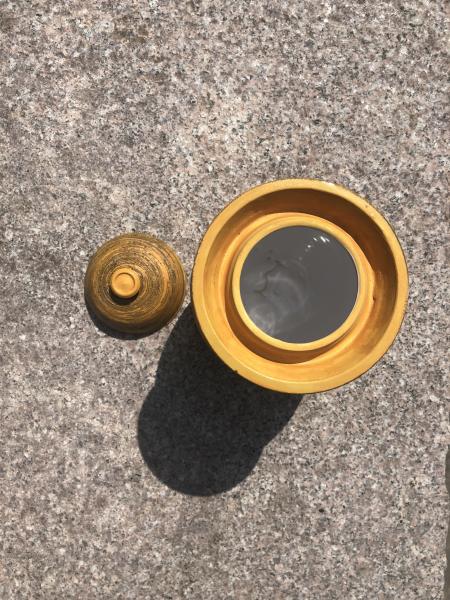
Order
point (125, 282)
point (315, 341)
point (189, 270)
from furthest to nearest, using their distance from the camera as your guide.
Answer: point (189, 270) → point (125, 282) → point (315, 341)

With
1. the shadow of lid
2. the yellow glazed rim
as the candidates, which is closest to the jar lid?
the shadow of lid

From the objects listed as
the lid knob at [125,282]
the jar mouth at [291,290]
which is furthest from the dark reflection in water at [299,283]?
the lid knob at [125,282]

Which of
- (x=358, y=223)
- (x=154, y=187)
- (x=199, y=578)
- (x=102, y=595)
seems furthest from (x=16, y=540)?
(x=358, y=223)

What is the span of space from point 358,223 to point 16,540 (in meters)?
1.21

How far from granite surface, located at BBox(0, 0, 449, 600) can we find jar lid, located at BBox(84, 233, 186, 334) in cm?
7

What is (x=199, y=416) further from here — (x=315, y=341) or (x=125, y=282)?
(x=315, y=341)

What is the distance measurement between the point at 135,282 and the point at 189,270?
22cm

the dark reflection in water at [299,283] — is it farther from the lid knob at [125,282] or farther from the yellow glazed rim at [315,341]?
the lid knob at [125,282]

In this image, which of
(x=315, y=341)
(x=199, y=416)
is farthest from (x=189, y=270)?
(x=315, y=341)

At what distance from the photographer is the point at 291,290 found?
110 centimetres

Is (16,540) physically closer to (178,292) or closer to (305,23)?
(178,292)

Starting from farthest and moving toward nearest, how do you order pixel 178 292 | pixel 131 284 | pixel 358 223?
pixel 178 292, pixel 131 284, pixel 358 223

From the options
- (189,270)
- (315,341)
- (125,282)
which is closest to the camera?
(315,341)

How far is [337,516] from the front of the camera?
1.50 meters
